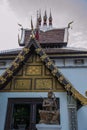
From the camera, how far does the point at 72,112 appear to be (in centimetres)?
845

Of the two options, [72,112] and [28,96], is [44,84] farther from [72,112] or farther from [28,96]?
[72,112]

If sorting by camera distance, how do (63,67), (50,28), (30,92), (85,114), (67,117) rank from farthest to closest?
(50,28) < (63,67) < (85,114) < (30,92) < (67,117)

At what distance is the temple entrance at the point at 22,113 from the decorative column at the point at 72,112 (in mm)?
1250

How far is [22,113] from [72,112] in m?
2.50

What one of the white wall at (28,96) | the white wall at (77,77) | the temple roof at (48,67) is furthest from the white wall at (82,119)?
the temple roof at (48,67)

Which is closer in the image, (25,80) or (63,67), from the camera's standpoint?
(25,80)

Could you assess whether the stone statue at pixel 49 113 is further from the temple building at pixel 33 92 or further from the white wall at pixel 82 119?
the white wall at pixel 82 119

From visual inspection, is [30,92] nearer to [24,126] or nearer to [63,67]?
[24,126]

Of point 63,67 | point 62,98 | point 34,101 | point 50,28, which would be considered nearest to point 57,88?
point 62,98

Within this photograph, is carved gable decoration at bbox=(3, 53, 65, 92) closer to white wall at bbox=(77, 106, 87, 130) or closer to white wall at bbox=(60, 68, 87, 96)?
white wall at bbox=(77, 106, 87, 130)

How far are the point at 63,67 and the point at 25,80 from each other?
373 cm

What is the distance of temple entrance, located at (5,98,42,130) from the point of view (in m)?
8.62

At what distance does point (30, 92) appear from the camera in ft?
29.8

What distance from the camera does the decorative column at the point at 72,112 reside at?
8.23 m
